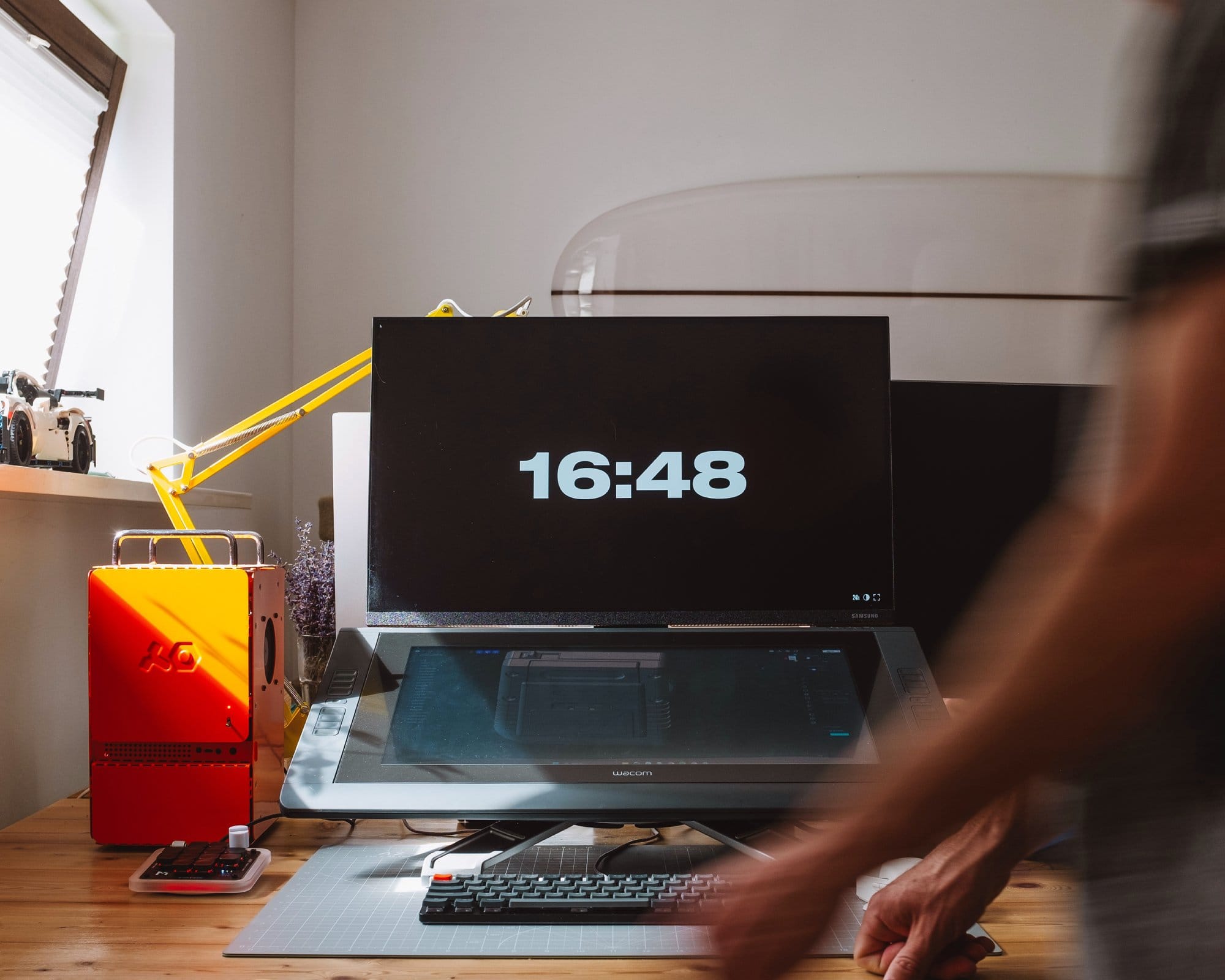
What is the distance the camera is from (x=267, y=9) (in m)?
2.69

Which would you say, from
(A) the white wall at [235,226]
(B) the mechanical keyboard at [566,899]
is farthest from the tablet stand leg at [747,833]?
(A) the white wall at [235,226]

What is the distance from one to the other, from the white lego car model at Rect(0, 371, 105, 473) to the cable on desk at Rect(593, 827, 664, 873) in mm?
1043

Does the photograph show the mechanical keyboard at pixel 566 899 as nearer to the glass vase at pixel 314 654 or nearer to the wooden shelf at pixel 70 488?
the glass vase at pixel 314 654

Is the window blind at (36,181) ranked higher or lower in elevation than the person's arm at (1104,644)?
higher

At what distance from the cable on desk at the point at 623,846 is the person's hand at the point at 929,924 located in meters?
0.27

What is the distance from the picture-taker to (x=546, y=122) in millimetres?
2951

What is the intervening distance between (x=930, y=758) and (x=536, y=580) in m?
0.77

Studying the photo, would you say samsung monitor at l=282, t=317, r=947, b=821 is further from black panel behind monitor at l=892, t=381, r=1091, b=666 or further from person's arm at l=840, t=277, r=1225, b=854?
person's arm at l=840, t=277, r=1225, b=854

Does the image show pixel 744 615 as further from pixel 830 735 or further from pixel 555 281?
pixel 555 281

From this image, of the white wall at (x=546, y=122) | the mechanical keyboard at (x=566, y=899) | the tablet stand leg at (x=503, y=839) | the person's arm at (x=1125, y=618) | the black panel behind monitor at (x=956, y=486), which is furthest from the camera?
the white wall at (x=546, y=122)

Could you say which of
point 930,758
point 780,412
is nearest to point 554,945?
point 930,758

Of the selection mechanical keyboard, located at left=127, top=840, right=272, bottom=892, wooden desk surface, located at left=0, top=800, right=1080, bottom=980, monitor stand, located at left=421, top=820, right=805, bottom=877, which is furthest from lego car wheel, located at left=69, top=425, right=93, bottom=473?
monitor stand, located at left=421, top=820, right=805, bottom=877

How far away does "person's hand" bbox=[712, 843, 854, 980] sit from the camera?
14.5 inches

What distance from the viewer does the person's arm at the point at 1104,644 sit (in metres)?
0.32
